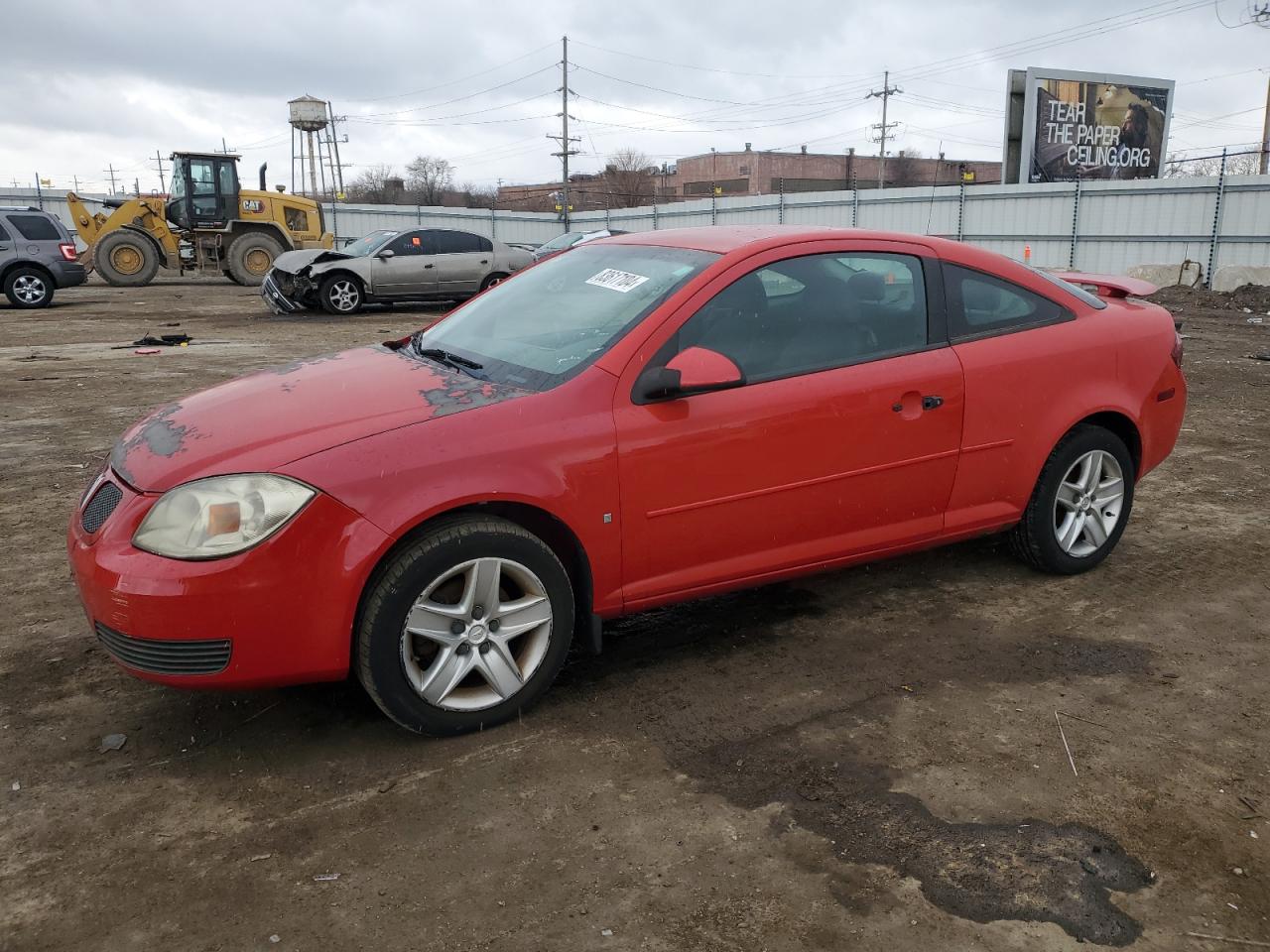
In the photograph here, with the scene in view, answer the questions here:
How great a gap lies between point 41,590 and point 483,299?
2307 mm

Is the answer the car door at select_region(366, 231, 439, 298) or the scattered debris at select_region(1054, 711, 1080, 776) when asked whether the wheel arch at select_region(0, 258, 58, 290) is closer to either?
the car door at select_region(366, 231, 439, 298)

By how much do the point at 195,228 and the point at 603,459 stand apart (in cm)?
2448

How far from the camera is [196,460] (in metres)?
3.01

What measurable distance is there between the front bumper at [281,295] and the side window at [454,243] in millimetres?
2573

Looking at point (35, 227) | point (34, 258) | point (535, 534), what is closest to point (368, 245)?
point (35, 227)

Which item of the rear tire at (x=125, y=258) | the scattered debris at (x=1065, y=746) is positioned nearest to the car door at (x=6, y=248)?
the rear tire at (x=125, y=258)

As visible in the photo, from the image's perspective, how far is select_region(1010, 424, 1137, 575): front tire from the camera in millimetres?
4344

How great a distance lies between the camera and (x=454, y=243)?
1792cm

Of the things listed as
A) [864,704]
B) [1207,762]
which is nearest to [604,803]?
[864,704]

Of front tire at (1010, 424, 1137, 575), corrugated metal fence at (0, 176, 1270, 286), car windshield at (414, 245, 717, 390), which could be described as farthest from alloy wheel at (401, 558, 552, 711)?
corrugated metal fence at (0, 176, 1270, 286)

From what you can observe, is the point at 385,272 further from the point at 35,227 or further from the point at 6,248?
the point at 6,248

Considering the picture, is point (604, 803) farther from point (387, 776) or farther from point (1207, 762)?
point (1207, 762)

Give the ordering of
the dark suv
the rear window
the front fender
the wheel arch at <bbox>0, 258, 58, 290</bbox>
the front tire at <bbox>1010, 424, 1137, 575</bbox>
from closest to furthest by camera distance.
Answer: the front fender → the front tire at <bbox>1010, 424, 1137, 575</bbox> → the rear window → the dark suv → the wheel arch at <bbox>0, 258, 58, 290</bbox>

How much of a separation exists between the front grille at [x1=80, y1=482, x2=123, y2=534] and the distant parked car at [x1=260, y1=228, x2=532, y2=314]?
47.2 ft
